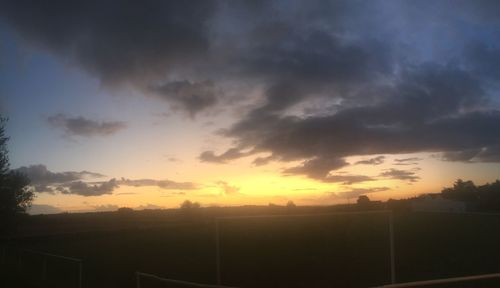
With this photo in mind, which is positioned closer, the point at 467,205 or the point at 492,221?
the point at 492,221

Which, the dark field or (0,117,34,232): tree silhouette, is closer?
the dark field

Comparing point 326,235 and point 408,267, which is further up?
point 326,235

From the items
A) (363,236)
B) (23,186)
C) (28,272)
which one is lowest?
(28,272)

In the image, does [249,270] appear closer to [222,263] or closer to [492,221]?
[222,263]

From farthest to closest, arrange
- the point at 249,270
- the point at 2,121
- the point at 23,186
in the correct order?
1. the point at 23,186
2. the point at 2,121
3. the point at 249,270

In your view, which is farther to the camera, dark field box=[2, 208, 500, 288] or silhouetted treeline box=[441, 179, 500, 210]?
silhouetted treeline box=[441, 179, 500, 210]

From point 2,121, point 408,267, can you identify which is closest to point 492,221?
point 408,267

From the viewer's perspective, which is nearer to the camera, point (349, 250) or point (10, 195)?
point (349, 250)

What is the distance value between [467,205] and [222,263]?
92.0ft

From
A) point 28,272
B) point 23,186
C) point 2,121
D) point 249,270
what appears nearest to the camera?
point 249,270

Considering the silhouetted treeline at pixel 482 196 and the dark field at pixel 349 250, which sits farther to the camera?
the silhouetted treeline at pixel 482 196

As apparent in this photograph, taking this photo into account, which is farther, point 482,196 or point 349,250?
point 482,196

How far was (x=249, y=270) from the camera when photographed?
51.5ft

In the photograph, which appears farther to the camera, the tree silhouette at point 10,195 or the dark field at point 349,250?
the tree silhouette at point 10,195
